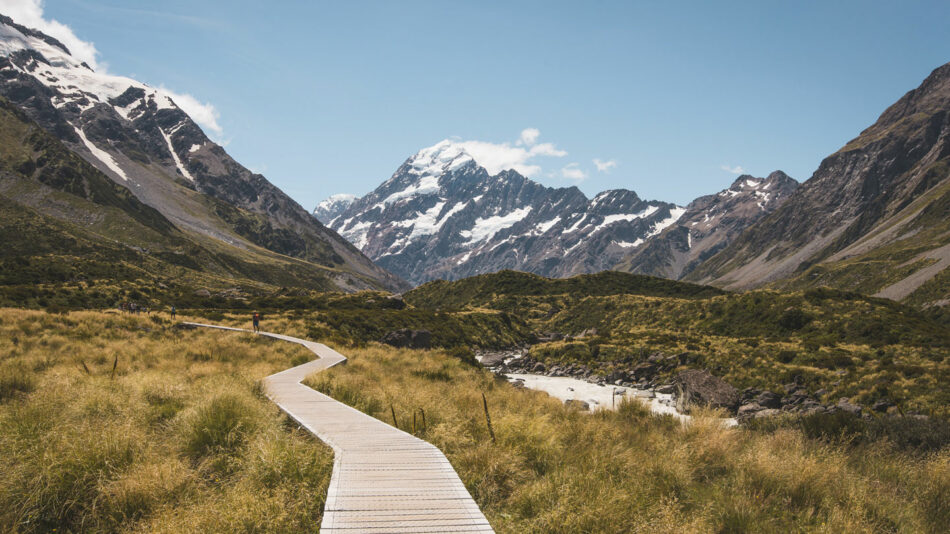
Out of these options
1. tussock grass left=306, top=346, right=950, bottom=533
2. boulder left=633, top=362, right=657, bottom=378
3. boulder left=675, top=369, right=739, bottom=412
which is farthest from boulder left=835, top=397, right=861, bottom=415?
boulder left=633, top=362, right=657, bottom=378

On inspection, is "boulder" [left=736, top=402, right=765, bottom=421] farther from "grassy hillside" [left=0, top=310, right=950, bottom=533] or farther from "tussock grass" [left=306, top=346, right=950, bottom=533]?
"tussock grass" [left=306, top=346, right=950, bottom=533]

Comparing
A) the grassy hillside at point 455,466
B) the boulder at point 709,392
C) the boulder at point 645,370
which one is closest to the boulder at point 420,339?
the boulder at point 645,370

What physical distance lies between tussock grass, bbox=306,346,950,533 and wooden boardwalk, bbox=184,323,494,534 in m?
0.83

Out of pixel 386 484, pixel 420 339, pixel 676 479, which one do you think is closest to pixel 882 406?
pixel 676 479

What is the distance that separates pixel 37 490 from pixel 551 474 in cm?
745

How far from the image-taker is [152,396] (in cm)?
1135

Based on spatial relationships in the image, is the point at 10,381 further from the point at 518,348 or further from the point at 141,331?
the point at 518,348

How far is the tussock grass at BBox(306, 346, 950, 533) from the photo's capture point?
6.67m

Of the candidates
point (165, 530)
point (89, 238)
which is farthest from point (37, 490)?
Answer: point (89, 238)

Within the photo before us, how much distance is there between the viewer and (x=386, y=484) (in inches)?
253

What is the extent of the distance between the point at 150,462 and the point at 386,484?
12.4 ft

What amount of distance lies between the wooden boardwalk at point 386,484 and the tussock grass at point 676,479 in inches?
32.8

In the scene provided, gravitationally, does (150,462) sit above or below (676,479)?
above

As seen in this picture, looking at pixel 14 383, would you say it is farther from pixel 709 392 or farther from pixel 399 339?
pixel 709 392
